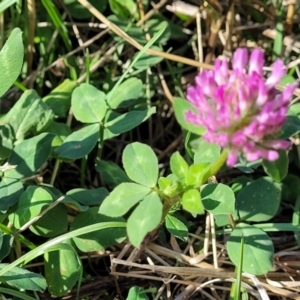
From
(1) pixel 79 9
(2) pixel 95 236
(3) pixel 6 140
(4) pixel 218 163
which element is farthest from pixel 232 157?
(1) pixel 79 9

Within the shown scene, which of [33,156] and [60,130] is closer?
[33,156]

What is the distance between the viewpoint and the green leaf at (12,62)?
5.45ft

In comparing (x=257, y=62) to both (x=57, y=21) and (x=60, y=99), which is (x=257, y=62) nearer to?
(x=60, y=99)

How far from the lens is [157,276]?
1862 mm

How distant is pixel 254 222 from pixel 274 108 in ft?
2.26

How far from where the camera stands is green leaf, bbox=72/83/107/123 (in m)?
1.89

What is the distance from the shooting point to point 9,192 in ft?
5.64

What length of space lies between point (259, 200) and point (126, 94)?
0.58m

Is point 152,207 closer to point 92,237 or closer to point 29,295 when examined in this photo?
point 92,237

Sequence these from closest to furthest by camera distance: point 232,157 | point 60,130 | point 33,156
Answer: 1. point 232,157
2. point 33,156
3. point 60,130

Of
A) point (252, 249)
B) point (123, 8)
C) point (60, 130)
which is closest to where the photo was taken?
point (252, 249)

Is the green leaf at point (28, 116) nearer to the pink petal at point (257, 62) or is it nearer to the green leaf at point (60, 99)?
the green leaf at point (60, 99)

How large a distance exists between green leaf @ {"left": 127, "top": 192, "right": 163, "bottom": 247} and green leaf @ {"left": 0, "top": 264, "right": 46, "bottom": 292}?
0.35m

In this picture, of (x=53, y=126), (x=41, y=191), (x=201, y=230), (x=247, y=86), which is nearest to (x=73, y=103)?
(x=53, y=126)
